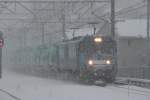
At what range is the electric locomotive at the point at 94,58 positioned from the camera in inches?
1156

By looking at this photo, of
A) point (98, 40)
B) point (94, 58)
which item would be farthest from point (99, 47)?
point (94, 58)

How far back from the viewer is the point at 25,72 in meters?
53.2

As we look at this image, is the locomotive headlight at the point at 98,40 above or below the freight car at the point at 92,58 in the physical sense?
above

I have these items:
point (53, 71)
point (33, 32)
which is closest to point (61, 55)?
point (53, 71)

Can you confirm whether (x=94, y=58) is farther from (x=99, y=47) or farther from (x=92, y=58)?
(x=99, y=47)

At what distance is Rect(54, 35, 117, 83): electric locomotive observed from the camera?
96.3ft

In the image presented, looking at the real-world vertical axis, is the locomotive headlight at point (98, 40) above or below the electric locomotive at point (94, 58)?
above

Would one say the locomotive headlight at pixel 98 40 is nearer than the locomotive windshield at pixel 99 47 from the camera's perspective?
No

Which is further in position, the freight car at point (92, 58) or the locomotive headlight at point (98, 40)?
the locomotive headlight at point (98, 40)

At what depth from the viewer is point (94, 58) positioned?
29859 mm

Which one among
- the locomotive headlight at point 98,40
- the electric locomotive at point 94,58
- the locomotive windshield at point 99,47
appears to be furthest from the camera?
the locomotive headlight at point 98,40

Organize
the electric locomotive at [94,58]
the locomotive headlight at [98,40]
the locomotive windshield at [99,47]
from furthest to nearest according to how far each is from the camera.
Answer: the locomotive headlight at [98,40] < the locomotive windshield at [99,47] < the electric locomotive at [94,58]

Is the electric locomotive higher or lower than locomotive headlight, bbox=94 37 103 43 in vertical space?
lower

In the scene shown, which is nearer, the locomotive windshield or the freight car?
the freight car
